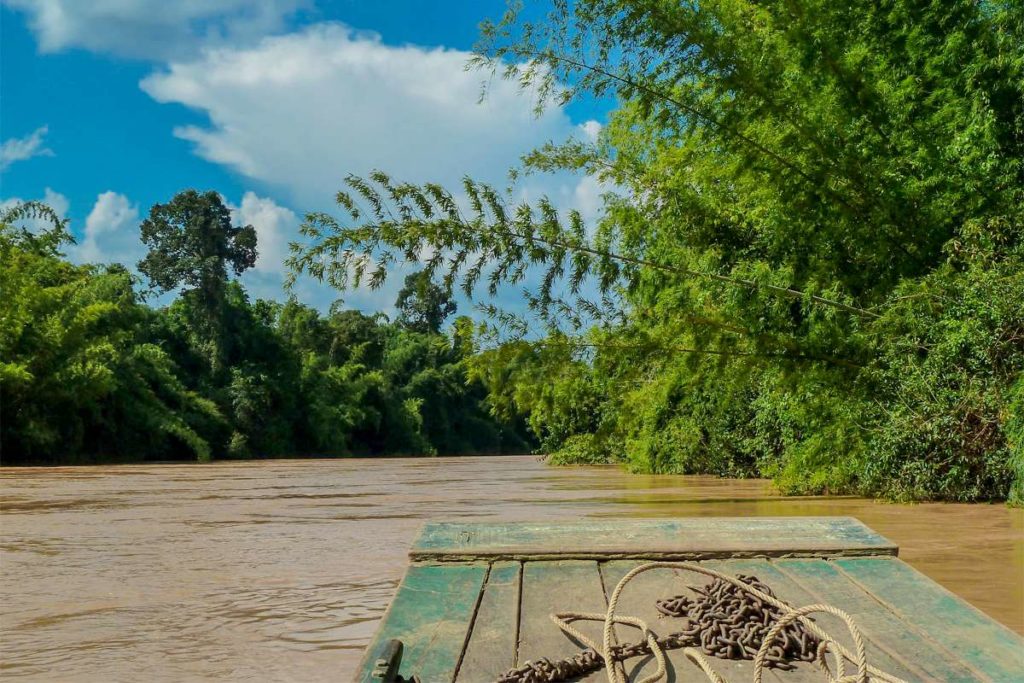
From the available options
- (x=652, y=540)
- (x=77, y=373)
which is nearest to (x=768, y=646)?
(x=652, y=540)

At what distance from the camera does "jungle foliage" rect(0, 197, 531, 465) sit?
25.9 metres

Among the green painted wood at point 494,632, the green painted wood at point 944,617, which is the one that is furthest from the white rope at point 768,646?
the green painted wood at point 944,617

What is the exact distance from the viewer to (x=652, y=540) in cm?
320

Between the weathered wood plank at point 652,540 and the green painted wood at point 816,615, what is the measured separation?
69 millimetres

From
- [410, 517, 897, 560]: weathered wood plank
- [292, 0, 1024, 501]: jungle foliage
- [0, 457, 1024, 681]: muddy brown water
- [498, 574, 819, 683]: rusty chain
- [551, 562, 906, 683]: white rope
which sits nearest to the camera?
[551, 562, 906, 683]: white rope

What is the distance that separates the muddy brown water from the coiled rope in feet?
4.30

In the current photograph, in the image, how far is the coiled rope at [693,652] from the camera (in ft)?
6.79

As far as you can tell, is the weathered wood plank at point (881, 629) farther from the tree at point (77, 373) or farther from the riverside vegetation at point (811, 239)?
the tree at point (77, 373)

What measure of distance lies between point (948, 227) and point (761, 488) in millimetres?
3963

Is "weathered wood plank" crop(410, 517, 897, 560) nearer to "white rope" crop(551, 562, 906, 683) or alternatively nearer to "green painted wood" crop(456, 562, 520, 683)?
"green painted wood" crop(456, 562, 520, 683)

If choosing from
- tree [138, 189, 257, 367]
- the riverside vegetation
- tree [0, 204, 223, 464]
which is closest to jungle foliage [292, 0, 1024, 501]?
the riverside vegetation

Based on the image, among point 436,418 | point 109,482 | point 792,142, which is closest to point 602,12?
point 792,142

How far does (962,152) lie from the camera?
805cm

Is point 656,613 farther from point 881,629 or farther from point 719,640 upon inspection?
point 881,629
